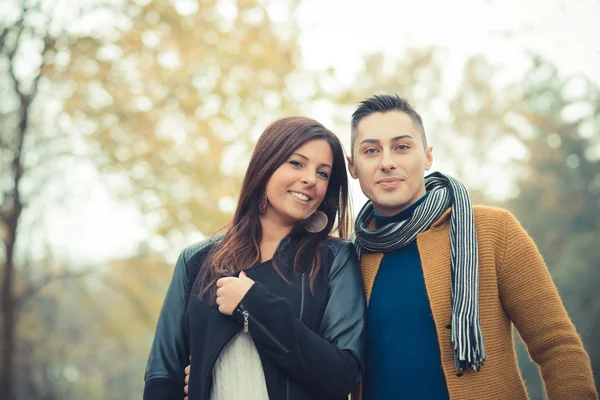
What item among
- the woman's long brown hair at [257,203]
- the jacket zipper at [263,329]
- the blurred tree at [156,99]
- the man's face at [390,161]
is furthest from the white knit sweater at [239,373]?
A: the blurred tree at [156,99]

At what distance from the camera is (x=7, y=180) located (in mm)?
6555

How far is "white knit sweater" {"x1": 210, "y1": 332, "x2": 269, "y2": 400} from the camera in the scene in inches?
81.7

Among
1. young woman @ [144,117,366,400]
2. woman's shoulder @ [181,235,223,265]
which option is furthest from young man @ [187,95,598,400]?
woman's shoulder @ [181,235,223,265]

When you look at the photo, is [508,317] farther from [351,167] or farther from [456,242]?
[351,167]

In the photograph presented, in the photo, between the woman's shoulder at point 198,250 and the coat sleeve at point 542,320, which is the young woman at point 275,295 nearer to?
the woman's shoulder at point 198,250

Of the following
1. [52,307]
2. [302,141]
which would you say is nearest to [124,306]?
[52,307]

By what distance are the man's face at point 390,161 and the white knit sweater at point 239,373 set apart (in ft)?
2.52

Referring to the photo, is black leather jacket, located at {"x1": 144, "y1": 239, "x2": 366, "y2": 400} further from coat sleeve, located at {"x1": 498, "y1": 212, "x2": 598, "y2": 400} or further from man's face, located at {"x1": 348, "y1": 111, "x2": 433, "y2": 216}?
coat sleeve, located at {"x1": 498, "y1": 212, "x2": 598, "y2": 400}

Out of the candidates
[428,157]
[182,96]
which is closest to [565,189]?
[182,96]

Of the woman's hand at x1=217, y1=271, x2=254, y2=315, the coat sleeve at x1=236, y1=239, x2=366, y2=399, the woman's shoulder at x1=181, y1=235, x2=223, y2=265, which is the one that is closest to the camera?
the coat sleeve at x1=236, y1=239, x2=366, y2=399

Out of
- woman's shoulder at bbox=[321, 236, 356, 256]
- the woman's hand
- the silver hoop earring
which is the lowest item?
the woman's hand

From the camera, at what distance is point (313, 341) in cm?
200

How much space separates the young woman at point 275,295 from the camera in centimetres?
202

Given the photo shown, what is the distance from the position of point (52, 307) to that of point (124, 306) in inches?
193
